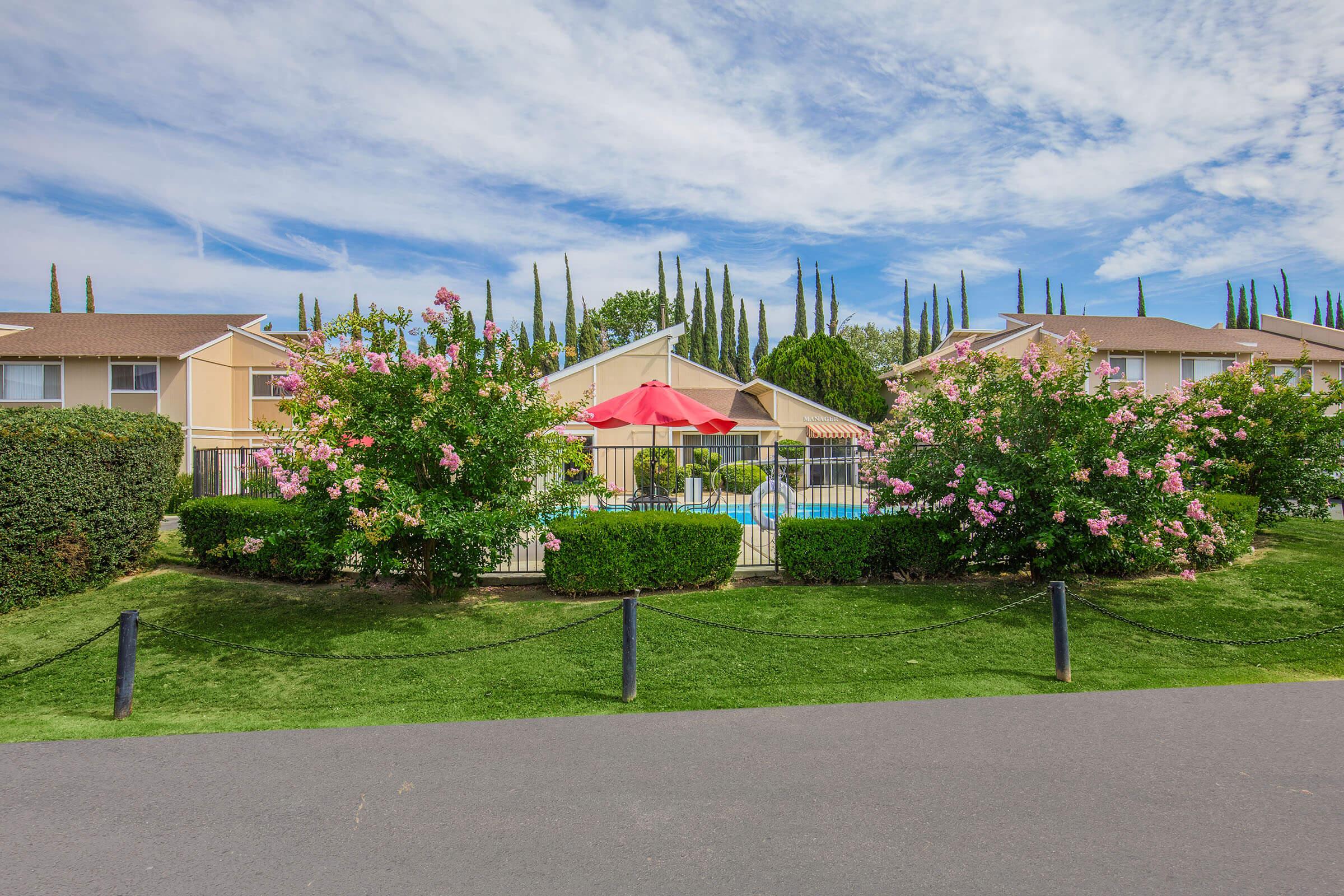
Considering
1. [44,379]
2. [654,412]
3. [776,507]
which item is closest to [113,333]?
[44,379]

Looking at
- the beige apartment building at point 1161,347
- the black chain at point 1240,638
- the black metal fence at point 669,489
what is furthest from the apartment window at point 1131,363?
the black chain at point 1240,638

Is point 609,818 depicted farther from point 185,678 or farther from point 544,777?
point 185,678

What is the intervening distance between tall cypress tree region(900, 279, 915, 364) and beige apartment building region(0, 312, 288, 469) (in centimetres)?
4630

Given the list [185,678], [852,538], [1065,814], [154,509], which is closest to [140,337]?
[154,509]

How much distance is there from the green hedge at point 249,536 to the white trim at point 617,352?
15702 millimetres

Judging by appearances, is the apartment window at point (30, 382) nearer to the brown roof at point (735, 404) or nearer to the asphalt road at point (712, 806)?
the brown roof at point (735, 404)

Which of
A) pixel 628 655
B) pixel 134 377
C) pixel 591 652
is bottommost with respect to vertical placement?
pixel 591 652

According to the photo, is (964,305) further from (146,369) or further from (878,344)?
(146,369)

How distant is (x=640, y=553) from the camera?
869 cm

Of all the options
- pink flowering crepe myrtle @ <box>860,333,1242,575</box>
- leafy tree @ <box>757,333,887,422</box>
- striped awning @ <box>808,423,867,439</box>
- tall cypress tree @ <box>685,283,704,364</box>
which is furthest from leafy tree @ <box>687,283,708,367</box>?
pink flowering crepe myrtle @ <box>860,333,1242,575</box>

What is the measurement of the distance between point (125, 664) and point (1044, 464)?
30.5ft

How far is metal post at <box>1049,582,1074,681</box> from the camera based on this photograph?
20.5ft

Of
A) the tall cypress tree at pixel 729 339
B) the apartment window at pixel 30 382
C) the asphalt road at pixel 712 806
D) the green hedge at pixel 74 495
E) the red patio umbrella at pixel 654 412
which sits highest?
the tall cypress tree at pixel 729 339

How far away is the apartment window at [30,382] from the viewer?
2498cm
